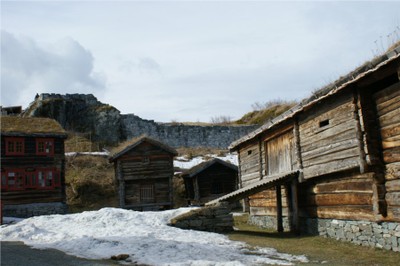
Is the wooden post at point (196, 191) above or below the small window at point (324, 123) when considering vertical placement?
below

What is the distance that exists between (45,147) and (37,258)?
18248 millimetres

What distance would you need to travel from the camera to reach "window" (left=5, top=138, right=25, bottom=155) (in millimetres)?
25438

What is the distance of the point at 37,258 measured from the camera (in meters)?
9.70

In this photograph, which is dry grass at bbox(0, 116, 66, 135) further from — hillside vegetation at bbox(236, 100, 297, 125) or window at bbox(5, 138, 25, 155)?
hillside vegetation at bbox(236, 100, 297, 125)

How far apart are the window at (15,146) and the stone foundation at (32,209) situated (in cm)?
344

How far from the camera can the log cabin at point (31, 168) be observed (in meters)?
25.2

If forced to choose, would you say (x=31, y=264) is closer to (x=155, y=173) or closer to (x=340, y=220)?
(x=340, y=220)

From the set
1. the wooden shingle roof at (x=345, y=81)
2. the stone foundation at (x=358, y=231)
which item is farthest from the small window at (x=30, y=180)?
the stone foundation at (x=358, y=231)

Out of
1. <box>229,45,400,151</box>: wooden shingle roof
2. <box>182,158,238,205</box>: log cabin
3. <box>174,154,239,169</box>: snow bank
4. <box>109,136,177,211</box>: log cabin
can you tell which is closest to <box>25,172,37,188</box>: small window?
<box>109,136,177,211</box>: log cabin

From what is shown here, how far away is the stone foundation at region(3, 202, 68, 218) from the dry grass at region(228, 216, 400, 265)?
15644 mm

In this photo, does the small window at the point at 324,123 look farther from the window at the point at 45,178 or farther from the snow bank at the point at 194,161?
the snow bank at the point at 194,161

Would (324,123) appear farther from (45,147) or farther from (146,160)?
(45,147)

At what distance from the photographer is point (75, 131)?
4453 centimetres

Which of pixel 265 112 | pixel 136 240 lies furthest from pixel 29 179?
pixel 265 112
